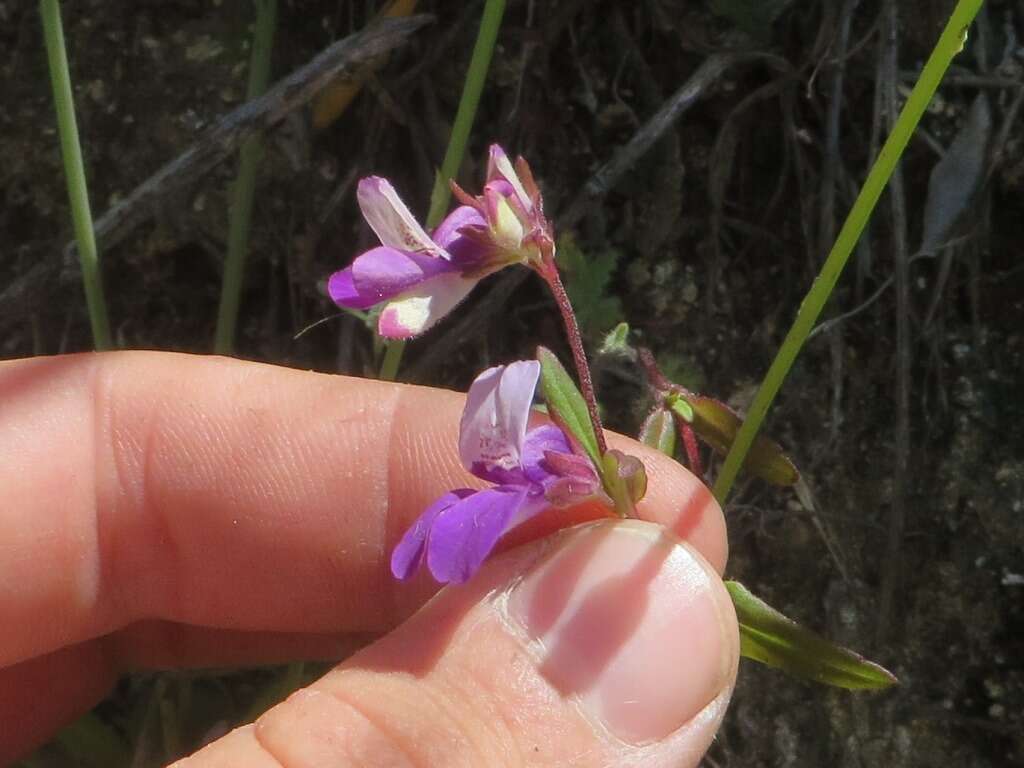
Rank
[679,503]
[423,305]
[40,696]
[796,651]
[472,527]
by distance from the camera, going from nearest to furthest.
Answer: [472,527]
[423,305]
[796,651]
[679,503]
[40,696]

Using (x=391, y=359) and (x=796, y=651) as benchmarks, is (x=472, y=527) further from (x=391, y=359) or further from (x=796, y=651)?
(x=391, y=359)

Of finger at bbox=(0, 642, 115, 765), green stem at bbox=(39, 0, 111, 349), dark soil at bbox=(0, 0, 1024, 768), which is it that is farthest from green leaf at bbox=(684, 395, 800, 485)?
finger at bbox=(0, 642, 115, 765)

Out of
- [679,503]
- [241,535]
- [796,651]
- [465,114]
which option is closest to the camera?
[796,651]

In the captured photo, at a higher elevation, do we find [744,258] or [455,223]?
[455,223]

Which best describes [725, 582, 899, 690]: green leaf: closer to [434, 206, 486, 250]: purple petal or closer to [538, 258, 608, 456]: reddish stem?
[538, 258, 608, 456]: reddish stem

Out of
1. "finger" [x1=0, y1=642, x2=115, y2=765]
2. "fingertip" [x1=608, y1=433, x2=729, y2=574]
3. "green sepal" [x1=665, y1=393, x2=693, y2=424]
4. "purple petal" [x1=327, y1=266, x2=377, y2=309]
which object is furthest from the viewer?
"finger" [x1=0, y1=642, x2=115, y2=765]

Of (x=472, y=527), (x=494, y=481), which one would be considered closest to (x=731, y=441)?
(x=494, y=481)

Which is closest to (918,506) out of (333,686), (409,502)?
(409,502)
